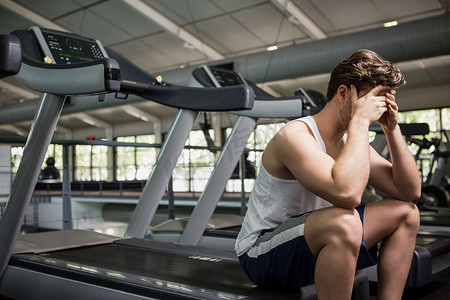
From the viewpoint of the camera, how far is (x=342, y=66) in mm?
1332

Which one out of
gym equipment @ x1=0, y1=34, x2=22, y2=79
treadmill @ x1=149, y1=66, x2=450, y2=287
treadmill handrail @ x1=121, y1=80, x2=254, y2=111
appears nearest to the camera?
gym equipment @ x1=0, y1=34, x2=22, y2=79

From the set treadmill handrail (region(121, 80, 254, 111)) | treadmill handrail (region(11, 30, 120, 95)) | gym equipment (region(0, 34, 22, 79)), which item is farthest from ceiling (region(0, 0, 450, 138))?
gym equipment (region(0, 34, 22, 79))

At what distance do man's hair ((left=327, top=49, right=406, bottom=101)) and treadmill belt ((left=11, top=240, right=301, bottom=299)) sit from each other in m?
0.65

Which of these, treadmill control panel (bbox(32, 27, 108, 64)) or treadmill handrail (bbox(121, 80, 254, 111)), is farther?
treadmill control panel (bbox(32, 27, 108, 64))

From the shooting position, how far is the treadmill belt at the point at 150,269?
1.54 meters

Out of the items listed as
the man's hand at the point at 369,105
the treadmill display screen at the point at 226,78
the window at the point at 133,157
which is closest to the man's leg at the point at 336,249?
the man's hand at the point at 369,105

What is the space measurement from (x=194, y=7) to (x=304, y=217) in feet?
23.3

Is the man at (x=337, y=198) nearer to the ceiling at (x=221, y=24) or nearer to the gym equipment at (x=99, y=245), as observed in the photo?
the gym equipment at (x=99, y=245)

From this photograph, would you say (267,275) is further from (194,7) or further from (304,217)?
(194,7)

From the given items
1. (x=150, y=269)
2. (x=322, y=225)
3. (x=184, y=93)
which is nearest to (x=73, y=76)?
(x=184, y=93)

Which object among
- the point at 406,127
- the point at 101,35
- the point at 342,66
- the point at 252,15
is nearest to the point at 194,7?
the point at 252,15

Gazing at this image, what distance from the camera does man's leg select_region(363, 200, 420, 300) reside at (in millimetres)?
1367

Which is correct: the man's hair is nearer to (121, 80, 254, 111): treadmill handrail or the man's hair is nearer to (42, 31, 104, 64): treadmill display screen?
(121, 80, 254, 111): treadmill handrail

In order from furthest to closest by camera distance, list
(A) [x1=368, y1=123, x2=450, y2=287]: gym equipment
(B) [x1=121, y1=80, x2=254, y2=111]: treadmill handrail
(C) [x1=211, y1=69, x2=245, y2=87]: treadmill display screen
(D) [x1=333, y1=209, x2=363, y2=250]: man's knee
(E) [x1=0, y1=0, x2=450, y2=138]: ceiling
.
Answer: (E) [x1=0, y1=0, x2=450, y2=138]: ceiling < (C) [x1=211, y1=69, x2=245, y2=87]: treadmill display screen < (A) [x1=368, y1=123, x2=450, y2=287]: gym equipment < (B) [x1=121, y1=80, x2=254, y2=111]: treadmill handrail < (D) [x1=333, y1=209, x2=363, y2=250]: man's knee
